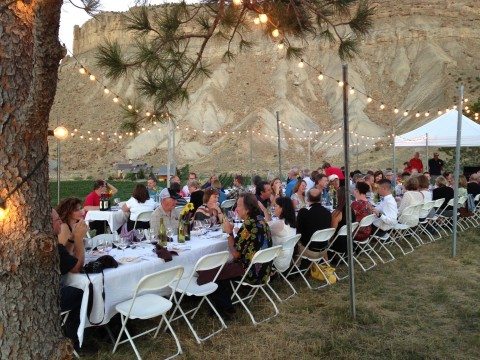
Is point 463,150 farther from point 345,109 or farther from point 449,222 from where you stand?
point 345,109

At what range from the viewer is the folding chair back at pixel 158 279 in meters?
3.86

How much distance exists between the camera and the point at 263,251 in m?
4.88

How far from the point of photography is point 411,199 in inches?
344

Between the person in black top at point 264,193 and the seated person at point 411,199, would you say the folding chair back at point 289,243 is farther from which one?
the seated person at point 411,199

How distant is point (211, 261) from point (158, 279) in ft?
2.40

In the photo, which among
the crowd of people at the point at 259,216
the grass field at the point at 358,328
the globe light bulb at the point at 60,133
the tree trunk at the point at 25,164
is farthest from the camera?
the crowd of people at the point at 259,216

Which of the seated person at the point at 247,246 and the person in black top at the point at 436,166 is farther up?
the person in black top at the point at 436,166

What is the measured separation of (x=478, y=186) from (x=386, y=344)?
7.85 meters

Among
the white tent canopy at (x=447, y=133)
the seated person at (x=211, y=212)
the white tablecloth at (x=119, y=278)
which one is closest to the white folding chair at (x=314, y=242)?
the seated person at (x=211, y=212)

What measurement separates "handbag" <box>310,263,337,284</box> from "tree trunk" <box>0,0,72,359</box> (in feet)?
14.8

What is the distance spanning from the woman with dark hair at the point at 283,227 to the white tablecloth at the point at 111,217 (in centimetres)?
332

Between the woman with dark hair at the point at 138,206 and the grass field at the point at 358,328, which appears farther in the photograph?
the woman with dark hair at the point at 138,206

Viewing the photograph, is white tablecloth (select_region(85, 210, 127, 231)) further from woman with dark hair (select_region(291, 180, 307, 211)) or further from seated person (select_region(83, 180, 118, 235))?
woman with dark hair (select_region(291, 180, 307, 211))

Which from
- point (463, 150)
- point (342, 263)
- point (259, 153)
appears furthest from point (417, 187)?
point (259, 153)
